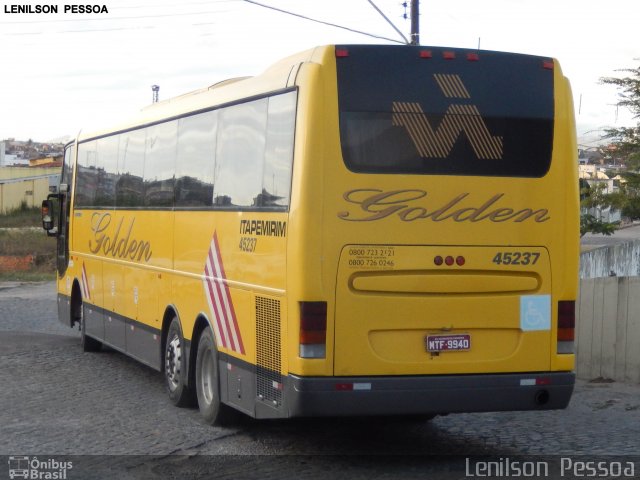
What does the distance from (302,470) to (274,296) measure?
1376mm

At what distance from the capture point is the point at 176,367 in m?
12.2

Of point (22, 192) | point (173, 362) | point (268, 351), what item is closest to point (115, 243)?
point (173, 362)

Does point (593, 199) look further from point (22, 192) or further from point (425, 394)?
point (22, 192)

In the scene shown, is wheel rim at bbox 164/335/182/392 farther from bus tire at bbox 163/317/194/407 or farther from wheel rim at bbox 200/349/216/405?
wheel rim at bbox 200/349/216/405

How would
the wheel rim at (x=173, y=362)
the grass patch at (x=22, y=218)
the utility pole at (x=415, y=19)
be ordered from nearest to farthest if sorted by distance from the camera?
the wheel rim at (x=173, y=362) → the utility pole at (x=415, y=19) → the grass patch at (x=22, y=218)

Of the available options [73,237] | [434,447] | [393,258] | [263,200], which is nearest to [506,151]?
[393,258]

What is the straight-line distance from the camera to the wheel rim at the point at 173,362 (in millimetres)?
12141

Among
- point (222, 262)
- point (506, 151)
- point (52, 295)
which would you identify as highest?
point (506, 151)

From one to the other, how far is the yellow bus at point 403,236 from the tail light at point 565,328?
13 millimetres


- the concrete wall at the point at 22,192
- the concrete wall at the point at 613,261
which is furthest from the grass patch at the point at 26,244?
the concrete wall at the point at 613,261

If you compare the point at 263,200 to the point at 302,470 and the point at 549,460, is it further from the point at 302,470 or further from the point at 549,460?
the point at 549,460

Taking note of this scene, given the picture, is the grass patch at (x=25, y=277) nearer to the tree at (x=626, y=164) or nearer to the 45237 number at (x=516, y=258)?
the tree at (x=626, y=164)

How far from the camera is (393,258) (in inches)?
353

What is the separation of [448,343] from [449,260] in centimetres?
65
